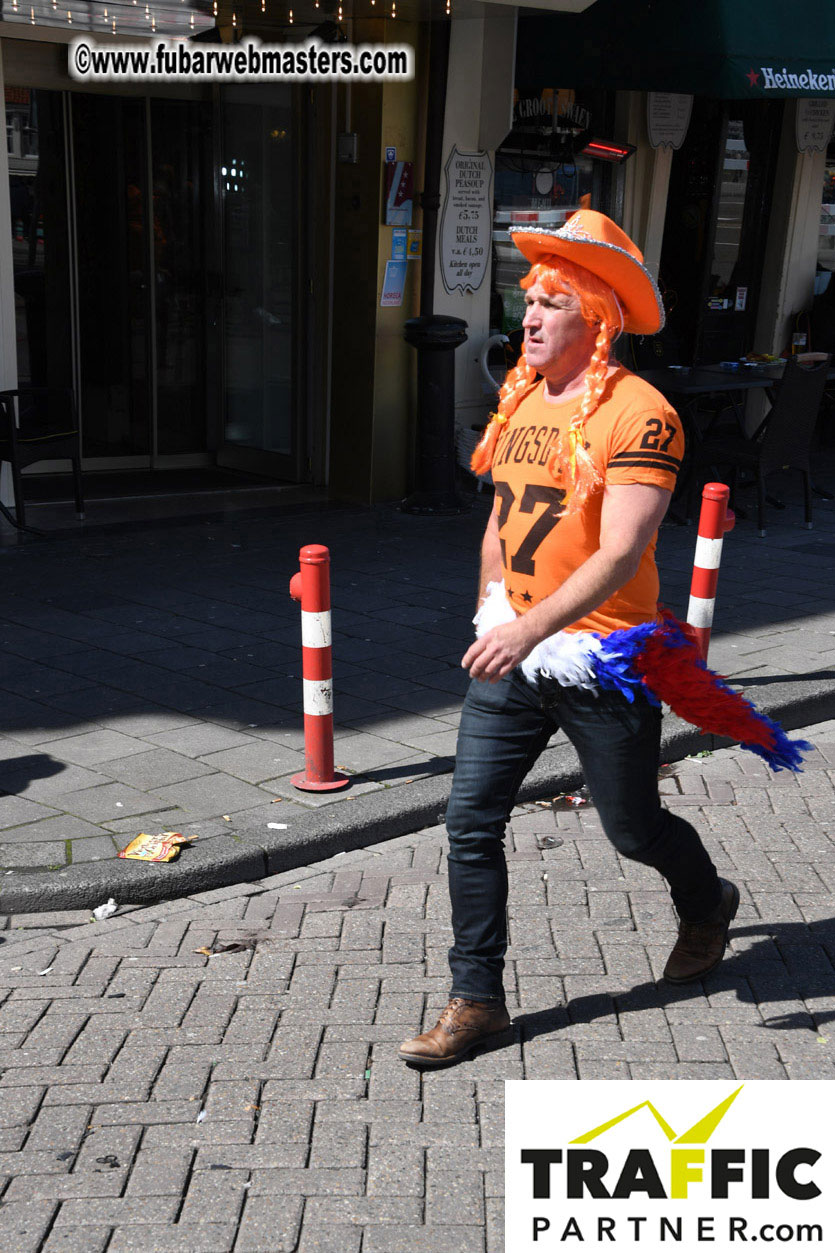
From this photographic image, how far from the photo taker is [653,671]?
354 centimetres

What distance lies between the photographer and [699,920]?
3.98 meters

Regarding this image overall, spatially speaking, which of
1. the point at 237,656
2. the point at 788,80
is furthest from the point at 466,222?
the point at 237,656

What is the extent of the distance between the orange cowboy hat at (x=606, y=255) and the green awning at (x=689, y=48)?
302 inches

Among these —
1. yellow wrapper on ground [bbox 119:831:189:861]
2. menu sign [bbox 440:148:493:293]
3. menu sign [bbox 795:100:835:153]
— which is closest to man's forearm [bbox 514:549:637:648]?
yellow wrapper on ground [bbox 119:831:189:861]

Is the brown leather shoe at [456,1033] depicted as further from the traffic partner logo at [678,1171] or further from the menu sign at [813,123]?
the menu sign at [813,123]

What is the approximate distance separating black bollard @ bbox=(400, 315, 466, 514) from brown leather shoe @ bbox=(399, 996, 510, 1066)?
7.07 m

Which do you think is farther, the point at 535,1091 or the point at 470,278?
the point at 470,278

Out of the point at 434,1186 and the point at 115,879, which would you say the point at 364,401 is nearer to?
the point at 115,879

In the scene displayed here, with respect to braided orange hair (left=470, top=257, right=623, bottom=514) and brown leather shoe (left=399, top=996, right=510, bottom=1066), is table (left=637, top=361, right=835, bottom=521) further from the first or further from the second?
brown leather shoe (left=399, top=996, right=510, bottom=1066)

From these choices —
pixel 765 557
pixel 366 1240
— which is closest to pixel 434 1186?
pixel 366 1240

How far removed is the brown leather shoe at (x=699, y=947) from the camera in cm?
→ 401

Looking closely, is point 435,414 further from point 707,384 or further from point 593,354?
point 593,354

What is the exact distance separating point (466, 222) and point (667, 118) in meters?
2.67

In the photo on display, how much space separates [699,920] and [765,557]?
5.89 meters
